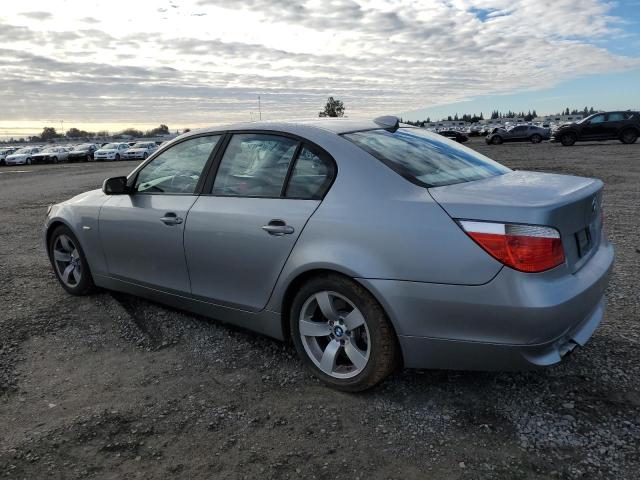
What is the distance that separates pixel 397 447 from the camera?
8.59 feet

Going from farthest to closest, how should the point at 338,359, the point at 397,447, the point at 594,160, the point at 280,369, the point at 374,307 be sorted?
the point at 594,160 → the point at 280,369 → the point at 338,359 → the point at 374,307 → the point at 397,447

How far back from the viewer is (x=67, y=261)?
5102 millimetres

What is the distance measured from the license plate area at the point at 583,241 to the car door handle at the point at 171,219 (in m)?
2.52

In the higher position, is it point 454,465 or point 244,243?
point 244,243

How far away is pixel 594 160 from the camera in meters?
18.9

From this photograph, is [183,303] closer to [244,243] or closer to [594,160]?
[244,243]

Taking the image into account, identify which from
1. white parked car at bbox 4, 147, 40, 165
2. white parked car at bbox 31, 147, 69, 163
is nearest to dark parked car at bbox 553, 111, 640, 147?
white parked car at bbox 31, 147, 69, 163

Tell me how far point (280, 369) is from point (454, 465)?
4.51ft

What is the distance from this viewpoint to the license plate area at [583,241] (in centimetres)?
283

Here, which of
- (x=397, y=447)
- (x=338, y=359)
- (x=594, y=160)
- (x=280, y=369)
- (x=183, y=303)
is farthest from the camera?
(x=594, y=160)

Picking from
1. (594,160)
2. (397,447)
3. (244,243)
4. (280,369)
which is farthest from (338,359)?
(594,160)

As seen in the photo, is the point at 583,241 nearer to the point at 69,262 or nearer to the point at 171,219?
the point at 171,219

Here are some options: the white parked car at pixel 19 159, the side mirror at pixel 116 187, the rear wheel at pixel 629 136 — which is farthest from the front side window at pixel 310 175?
the white parked car at pixel 19 159

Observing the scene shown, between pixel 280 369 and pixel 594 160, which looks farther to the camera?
pixel 594 160
